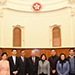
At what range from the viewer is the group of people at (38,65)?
5031 millimetres

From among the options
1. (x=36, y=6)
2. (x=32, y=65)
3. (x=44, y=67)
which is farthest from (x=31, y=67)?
(x=36, y=6)

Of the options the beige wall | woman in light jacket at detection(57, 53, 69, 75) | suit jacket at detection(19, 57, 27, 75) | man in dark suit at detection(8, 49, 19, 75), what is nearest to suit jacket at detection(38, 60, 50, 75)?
woman in light jacket at detection(57, 53, 69, 75)

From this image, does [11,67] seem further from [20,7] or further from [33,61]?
[20,7]

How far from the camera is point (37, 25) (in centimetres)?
1027

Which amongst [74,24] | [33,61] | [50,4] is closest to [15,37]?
[50,4]

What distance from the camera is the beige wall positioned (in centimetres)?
946

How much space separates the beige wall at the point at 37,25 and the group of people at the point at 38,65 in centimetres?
412

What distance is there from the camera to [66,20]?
9.54 m

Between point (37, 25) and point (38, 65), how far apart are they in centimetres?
522

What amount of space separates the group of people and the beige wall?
4.12 meters

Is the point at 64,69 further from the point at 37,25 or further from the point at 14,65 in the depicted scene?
the point at 37,25

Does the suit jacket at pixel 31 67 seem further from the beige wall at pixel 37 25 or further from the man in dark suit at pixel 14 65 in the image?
→ the beige wall at pixel 37 25

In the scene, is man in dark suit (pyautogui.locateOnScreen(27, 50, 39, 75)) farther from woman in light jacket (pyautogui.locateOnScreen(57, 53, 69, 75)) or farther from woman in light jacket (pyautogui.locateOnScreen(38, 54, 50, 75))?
woman in light jacket (pyautogui.locateOnScreen(57, 53, 69, 75))

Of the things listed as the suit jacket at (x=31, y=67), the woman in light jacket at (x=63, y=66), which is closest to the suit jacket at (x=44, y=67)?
the suit jacket at (x=31, y=67)
